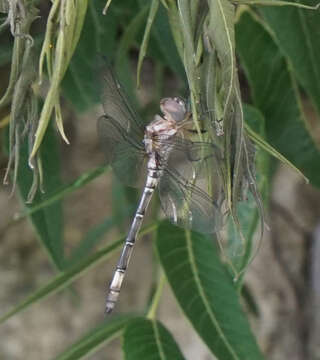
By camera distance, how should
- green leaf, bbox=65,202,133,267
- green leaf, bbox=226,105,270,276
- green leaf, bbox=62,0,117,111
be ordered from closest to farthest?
green leaf, bbox=226,105,270,276, green leaf, bbox=62,0,117,111, green leaf, bbox=65,202,133,267

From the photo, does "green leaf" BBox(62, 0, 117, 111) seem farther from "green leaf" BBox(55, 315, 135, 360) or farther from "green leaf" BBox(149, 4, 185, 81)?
"green leaf" BBox(55, 315, 135, 360)

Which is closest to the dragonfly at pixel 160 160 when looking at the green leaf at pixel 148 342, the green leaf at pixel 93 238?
the green leaf at pixel 148 342

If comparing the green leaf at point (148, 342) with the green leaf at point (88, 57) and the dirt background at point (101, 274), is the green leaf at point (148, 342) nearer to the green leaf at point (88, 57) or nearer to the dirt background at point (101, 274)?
the green leaf at point (88, 57)

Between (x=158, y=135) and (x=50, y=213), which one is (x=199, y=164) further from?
(x=50, y=213)

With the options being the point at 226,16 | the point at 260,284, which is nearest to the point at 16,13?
the point at 226,16

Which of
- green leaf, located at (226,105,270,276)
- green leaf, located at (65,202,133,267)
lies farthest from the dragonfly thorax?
green leaf, located at (65,202,133,267)

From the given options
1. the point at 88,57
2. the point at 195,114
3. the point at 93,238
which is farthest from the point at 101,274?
the point at 195,114
